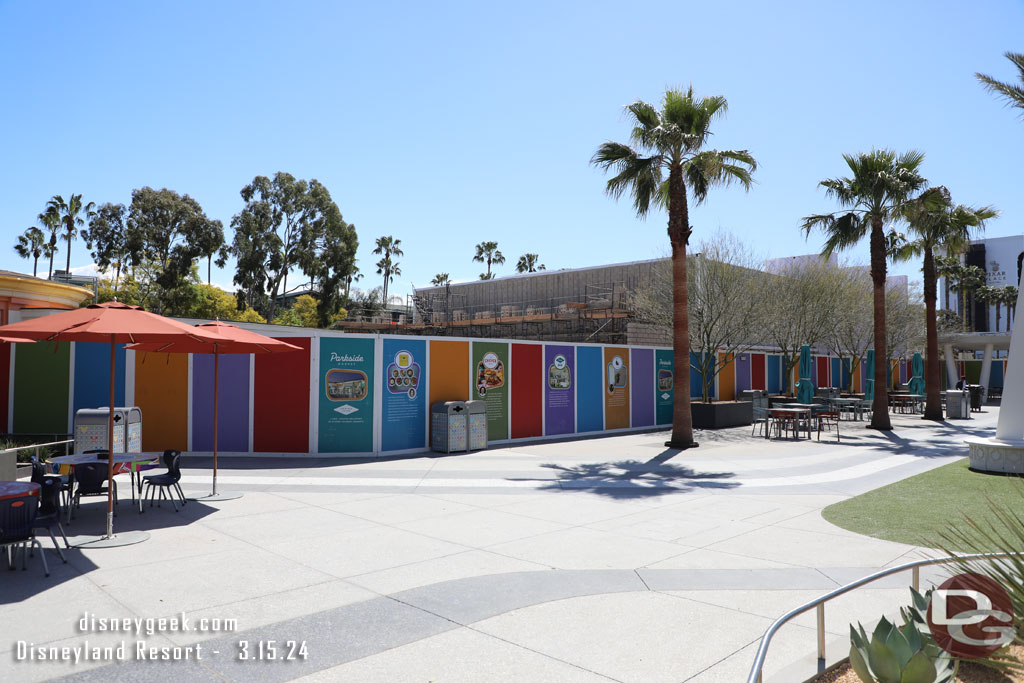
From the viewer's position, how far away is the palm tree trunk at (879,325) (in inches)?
822

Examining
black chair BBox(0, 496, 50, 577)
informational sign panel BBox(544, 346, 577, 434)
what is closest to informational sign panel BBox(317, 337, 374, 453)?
informational sign panel BBox(544, 346, 577, 434)

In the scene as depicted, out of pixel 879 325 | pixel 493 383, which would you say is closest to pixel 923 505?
pixel 493 383

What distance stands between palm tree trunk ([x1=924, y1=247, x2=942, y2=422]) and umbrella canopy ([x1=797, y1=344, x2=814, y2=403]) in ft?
15.9

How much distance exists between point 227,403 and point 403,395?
3.90m

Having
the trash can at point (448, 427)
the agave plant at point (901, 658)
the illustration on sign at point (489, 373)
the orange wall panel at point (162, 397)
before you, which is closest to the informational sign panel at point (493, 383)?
the illustration on sign at point (489, 373)

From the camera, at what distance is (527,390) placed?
18484mm

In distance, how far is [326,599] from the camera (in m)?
5.70

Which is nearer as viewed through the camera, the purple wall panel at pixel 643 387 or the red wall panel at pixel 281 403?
the red wall panel at pixel 281 403

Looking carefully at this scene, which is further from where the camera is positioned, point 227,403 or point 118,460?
point 227,403

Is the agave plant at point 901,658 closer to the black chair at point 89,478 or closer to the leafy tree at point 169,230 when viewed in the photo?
the black chair at point 89,478

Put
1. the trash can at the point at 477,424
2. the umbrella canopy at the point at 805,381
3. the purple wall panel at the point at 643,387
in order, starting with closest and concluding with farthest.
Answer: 1. the trash can at the point at 477,424
2. the purple wall panel at the point at 643,387
3. the umbrella canopy at the point at 805,381

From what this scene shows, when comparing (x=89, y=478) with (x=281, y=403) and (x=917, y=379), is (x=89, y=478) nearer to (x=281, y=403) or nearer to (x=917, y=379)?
(x=281, y=403)

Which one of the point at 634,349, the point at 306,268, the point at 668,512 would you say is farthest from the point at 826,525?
the point at 306,268

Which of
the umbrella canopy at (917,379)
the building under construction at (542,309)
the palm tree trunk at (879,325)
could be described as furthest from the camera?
the umbrella canopy at (917,379)
